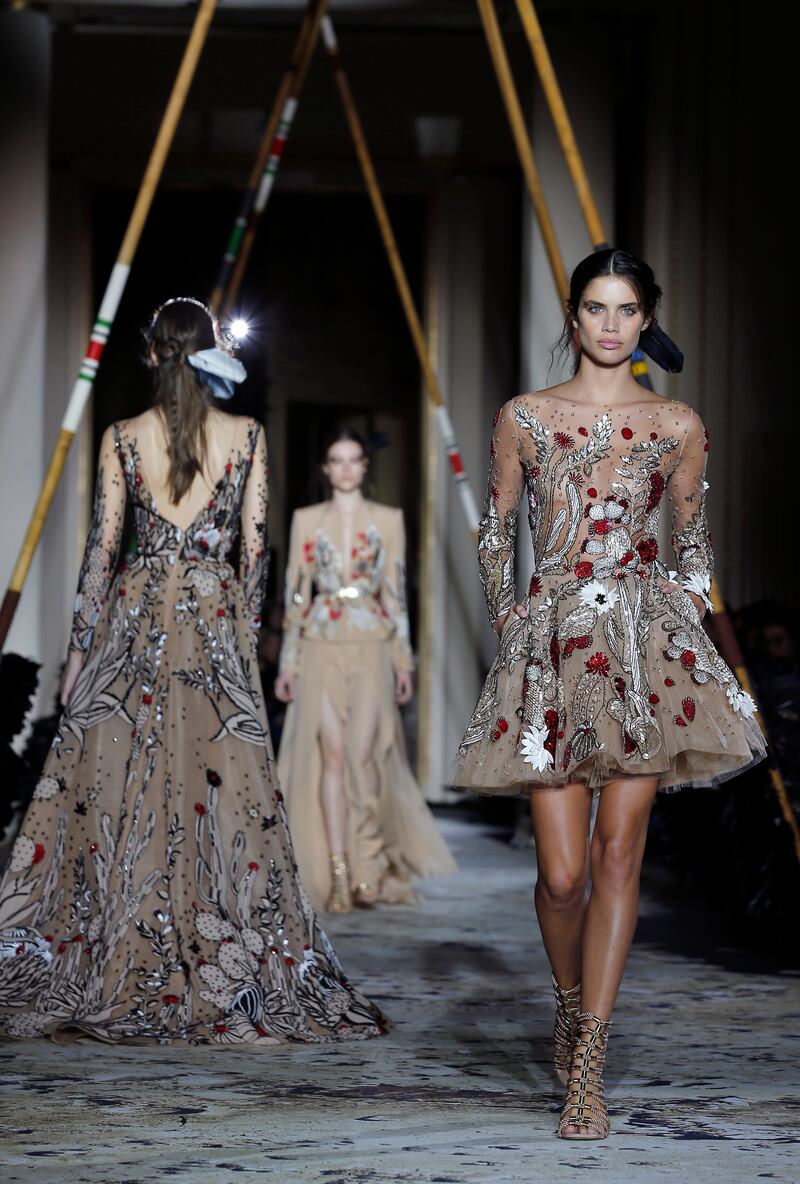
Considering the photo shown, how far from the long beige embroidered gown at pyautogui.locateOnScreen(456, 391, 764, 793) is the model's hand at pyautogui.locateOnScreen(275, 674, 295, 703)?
3.20 meters

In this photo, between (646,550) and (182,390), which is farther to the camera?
(182,390)

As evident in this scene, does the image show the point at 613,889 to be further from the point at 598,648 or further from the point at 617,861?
the point at 598,648

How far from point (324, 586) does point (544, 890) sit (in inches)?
133

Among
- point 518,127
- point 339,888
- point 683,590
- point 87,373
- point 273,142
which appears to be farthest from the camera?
point 273,142

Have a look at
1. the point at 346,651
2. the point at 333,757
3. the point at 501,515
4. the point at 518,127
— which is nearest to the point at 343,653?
the point at 346,651

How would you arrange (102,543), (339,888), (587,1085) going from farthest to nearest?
1. (339,888)
2. (102,543)
3. (587,1085)

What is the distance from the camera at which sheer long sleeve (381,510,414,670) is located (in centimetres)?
685

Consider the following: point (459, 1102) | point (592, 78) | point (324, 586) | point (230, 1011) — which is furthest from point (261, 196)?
point (459, 1102)

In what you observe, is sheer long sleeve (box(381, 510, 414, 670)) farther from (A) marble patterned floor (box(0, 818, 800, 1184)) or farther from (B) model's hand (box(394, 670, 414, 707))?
(A) marble patterned floor (box(0, 818, 800, 1184))

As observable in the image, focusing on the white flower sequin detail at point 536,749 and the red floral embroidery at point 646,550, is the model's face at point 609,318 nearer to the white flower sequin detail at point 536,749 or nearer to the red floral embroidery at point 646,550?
the red floral embroidery at point 646,550

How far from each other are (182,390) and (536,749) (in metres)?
1.47

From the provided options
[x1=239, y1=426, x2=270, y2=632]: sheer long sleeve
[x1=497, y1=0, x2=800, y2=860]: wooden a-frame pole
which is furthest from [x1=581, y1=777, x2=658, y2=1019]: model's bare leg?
[x1=497, y1=0, x2=800, y2=860]: wooden a-frame pole

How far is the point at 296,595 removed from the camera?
686 centimetres

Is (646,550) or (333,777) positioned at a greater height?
(646,550)
